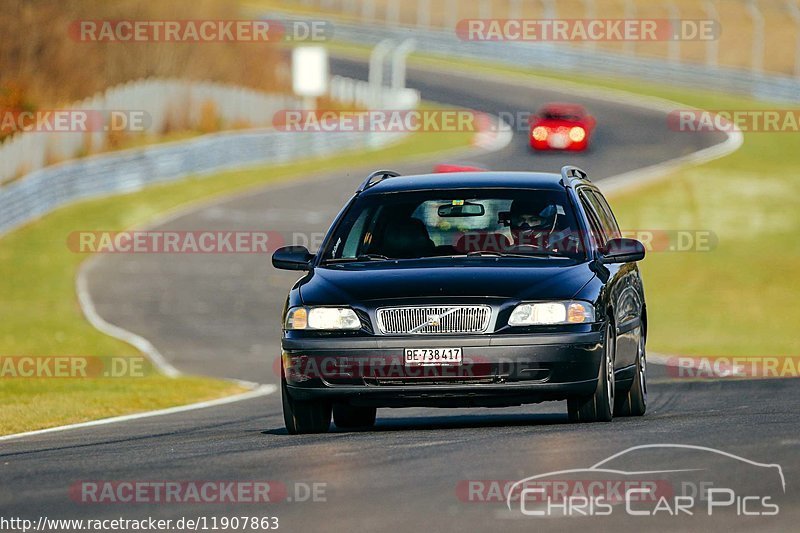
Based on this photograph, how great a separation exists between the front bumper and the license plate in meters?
0.03

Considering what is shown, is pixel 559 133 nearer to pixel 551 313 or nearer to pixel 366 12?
pixel 366 12

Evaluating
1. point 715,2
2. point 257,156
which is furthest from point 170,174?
point 715,2

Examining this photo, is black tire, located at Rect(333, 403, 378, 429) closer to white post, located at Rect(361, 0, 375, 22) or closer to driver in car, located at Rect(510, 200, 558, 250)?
driver in car, located at Rect(510, 200, 558, 250)

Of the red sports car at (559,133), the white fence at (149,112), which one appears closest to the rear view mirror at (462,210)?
the white fence at (149,112)

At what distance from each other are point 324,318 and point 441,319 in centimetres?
75

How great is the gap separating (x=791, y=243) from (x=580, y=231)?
24419 millimetres

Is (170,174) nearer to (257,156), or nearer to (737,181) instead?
(257,156)

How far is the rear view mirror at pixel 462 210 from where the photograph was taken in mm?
11703

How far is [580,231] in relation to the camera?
465 inches

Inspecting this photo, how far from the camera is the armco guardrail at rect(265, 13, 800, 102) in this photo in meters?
66.3
